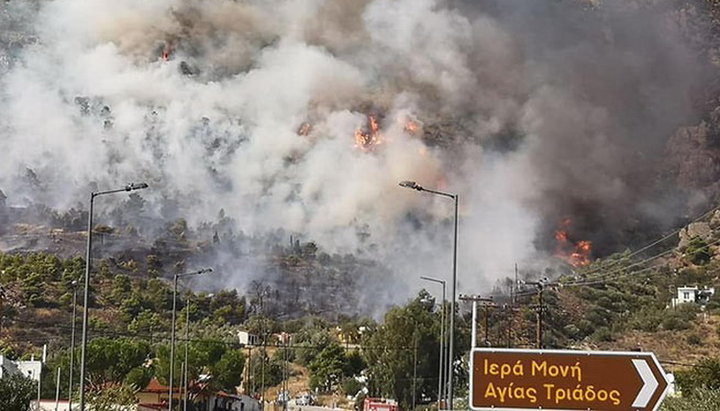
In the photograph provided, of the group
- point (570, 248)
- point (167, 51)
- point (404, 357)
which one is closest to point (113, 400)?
point (404, 357)

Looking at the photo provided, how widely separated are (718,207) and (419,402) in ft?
162

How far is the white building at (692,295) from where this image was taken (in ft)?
323

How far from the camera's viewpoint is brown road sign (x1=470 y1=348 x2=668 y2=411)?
6.55m

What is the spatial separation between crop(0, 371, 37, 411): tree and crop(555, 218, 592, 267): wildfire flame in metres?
88.3

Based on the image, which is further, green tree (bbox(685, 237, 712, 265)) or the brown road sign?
green tree (bbox(685, 237, 712, 265))

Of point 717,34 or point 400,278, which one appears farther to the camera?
point 717,34

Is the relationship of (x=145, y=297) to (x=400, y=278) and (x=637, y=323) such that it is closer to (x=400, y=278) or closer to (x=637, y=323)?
(x=400, y=278)

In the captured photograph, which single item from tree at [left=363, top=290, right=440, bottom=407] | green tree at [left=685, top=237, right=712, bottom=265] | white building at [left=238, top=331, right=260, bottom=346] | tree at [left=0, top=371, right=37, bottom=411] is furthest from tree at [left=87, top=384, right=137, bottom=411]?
green tree at [left=685, top=237, right=712, bottom=265]

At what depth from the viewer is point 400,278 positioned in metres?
113

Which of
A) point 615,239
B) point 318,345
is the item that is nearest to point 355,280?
point 318,345

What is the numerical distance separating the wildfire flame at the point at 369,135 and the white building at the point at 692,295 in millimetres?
36483

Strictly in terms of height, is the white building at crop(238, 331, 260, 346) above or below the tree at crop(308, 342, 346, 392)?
above

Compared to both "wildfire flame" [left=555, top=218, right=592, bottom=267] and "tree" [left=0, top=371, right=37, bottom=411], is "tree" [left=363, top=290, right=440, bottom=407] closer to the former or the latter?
"wildfire flame" [left=555, top=218, right=592, bottom=267]

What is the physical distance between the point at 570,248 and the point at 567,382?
11052 cm
